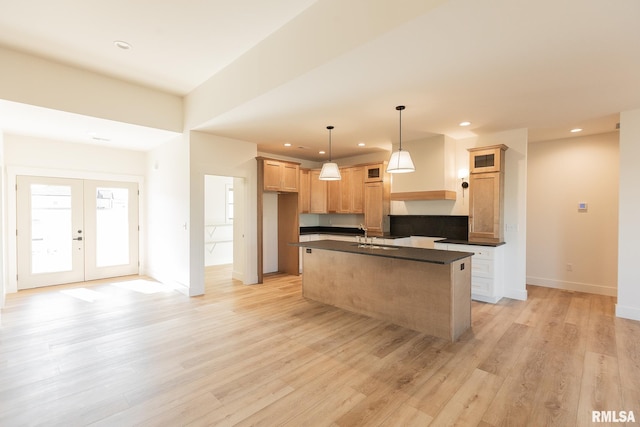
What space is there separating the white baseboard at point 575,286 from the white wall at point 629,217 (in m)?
1.35

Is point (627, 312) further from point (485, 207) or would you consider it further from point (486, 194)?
point (486, 194)

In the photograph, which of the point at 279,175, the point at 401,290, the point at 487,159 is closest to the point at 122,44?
the point at 279,175

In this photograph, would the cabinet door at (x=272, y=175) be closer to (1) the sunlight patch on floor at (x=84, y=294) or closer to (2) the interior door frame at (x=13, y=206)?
(1) the sunlight patch on floor at (x=84, y=294)

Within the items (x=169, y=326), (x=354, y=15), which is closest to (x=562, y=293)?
(x=354, y=15)

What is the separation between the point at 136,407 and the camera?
2.15m

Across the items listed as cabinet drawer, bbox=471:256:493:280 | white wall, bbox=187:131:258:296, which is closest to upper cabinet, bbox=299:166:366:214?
white wall, bbox=187:131:258:296

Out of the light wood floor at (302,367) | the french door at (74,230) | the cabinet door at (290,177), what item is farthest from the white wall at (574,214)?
the french door at (74,230)

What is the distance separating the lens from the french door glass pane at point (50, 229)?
214 inches

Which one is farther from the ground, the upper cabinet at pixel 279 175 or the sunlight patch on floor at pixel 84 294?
the upper cabinet at pixel 279 175

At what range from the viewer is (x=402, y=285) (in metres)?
3.68

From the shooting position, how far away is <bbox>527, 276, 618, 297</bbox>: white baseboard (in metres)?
5.04

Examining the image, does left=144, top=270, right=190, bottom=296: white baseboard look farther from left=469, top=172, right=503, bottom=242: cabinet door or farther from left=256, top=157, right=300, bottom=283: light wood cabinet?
left=469, top=172, right=503, bottom=242: cabinet door

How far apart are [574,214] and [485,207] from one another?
1847 millimetres

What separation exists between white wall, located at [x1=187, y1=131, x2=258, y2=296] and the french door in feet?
8.29
